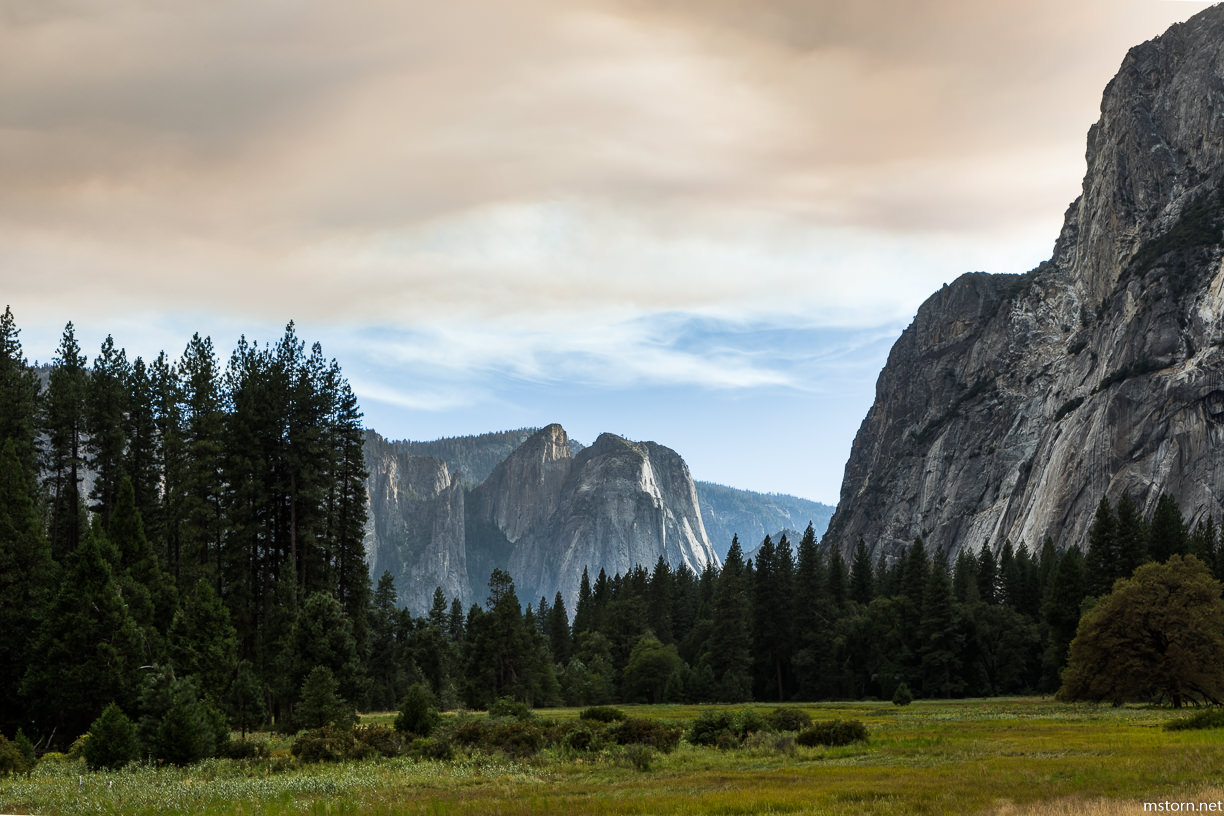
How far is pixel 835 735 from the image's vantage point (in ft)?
132

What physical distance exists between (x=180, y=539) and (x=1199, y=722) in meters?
59.2

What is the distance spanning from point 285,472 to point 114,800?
43.7 meters

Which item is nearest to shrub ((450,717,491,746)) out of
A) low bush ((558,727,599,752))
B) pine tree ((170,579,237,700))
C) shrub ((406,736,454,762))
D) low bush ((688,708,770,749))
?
shrub ((406,736,454,762))

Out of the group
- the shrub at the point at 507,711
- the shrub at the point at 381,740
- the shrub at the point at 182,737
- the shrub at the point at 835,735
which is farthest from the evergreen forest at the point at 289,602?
the shrub at the point at 835,735

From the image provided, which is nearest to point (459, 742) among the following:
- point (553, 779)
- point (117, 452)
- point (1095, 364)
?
point (553, 779)

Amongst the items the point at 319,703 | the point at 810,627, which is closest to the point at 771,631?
the point at 810,627

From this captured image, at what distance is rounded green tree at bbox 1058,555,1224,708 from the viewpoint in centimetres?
5731

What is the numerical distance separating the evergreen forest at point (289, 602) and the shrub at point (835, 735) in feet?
65.4

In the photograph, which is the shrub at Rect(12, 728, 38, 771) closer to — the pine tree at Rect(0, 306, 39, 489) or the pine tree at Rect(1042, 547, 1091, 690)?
the pine tree at Rect(0, 306, 39, 489)

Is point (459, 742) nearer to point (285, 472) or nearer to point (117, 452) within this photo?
point (285, 472)

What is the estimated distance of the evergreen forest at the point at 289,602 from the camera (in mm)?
46125

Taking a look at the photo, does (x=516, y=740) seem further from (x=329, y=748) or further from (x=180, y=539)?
(x=180, y=539)

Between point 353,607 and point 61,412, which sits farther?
point 353,607

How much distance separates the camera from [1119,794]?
23.2m
